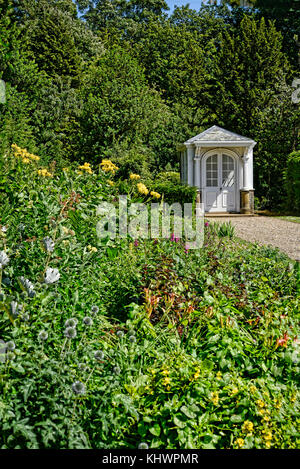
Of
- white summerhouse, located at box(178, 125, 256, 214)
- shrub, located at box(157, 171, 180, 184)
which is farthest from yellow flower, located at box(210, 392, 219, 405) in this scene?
Result: shrub, located at box(157, 171, 180, 184)

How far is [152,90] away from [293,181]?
32.8ft

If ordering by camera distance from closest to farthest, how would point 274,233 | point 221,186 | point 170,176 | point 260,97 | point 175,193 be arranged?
point 274,233
point 175,193
point 221,186
point 170,176
point 260,97

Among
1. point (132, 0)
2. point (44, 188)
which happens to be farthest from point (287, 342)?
point (132, 0)

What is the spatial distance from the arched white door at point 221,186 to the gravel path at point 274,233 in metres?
2.53

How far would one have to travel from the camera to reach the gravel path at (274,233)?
325 inches

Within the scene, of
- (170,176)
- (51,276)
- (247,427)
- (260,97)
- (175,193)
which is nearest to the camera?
(247,427)

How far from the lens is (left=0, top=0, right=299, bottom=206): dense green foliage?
15.6 metres

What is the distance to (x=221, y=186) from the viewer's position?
1568 cm

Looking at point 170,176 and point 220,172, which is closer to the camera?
point 220,172

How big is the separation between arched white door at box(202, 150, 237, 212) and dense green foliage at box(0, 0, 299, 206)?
2.33 meters

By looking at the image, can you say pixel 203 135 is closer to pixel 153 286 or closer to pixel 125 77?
pixel 125 77

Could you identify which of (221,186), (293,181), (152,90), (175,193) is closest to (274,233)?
(175,193)

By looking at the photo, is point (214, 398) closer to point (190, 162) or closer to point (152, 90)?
point (190, 162)

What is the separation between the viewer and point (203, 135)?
15.5 meters
